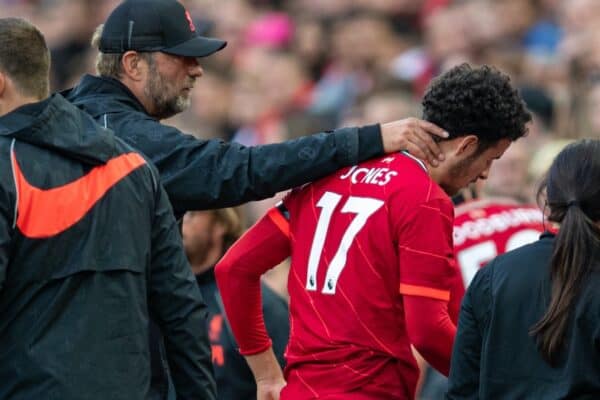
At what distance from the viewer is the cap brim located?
4930 millimetres

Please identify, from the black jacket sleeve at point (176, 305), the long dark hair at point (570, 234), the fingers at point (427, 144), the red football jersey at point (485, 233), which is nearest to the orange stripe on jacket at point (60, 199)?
the black jacket sleeve at point (176, 305)

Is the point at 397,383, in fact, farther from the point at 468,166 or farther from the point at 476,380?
the point at 468,166

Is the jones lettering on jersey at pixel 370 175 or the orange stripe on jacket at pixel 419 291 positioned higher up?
the jones lettering on jersey at pixel 370 175

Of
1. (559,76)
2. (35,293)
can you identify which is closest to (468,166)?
(35,293)

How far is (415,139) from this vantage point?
15.0 feet

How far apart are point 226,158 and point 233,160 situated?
3cm

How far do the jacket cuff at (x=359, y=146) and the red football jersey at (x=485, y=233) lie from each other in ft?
3.96

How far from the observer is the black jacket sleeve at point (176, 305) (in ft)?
13.8

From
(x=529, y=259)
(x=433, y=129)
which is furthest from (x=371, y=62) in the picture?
(x=529, y=259)

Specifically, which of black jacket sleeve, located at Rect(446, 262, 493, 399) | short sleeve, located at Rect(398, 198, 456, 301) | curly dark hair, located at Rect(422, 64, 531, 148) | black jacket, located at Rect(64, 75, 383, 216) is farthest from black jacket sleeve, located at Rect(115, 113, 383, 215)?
black jacket sleeve, located at Rect(446, 262, 493, 399)

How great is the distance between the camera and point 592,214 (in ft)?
13.4

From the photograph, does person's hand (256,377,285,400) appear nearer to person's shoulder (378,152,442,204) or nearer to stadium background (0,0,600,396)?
person's shoulder (378,152,442,204)

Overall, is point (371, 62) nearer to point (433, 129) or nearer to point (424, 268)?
point (433, 129)

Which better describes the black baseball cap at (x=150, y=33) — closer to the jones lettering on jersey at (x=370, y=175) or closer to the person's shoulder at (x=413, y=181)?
the jones lettering on jersey at (x=370, y=175)
